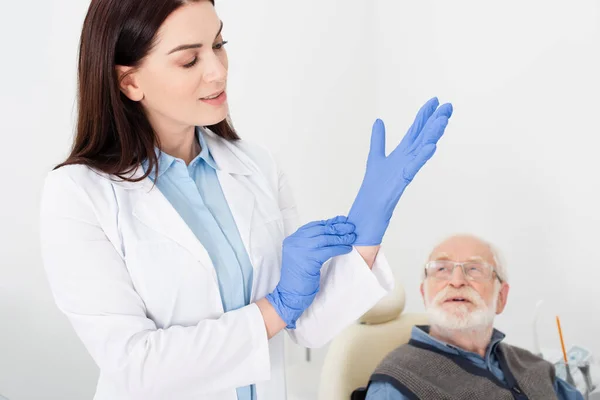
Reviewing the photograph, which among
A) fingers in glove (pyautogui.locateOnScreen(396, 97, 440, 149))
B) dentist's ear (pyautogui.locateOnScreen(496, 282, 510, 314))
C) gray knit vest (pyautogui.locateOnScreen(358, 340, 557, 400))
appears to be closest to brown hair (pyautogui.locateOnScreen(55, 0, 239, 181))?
fingers in glove (pyautogui.locateOnScreen(396, 97, 440, 149))

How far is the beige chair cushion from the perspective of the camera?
166 cm

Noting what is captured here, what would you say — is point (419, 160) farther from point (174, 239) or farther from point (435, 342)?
point (435, 342)

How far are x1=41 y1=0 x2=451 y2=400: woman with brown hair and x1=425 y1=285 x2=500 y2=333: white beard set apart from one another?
660 millimetres

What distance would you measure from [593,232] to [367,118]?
3.26 feet

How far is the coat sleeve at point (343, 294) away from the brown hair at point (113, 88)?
1.18ft

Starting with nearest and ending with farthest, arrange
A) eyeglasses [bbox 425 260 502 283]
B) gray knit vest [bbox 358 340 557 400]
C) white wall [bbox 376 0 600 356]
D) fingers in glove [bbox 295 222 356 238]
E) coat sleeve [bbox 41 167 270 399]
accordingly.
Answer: coat sleeve [bbox 41 167 270 399]
fingers in glove [bbox 295 222 356 238]
gray knit vest [bbox 358 340 557 400]
eyeglasses [bbox 425 260 502 283]
white wall [bbox 376 0 600 356]

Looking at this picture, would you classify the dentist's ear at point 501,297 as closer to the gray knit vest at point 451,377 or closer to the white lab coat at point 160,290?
the gray knit vest at point 451,377

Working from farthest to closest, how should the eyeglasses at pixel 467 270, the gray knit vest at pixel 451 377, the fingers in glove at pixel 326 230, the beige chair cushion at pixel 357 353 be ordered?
the eyeglasses at pixel 467 270 → the beige chair cushion at pixel 357 353 → the gray knit vest at pixel 451 377 → the fingers in glove at pixel 326 230

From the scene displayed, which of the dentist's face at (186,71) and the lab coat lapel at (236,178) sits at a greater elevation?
the dentist's face at (186,71)

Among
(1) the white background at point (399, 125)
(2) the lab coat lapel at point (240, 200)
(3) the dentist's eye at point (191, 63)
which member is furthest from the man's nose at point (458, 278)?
(3) the dentist's eye at point (191, 63)

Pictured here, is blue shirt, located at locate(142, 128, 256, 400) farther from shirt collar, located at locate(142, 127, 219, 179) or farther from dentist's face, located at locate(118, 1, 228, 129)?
dentist's face, located at locate(118, 1, 228, 129)

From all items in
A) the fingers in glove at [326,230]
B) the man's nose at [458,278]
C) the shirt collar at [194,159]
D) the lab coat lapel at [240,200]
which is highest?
the shirt collar at [194,159]

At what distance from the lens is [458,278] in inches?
69.3

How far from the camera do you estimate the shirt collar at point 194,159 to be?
1140 mm
